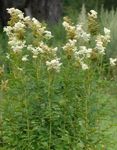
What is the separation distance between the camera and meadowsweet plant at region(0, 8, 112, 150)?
5773mm

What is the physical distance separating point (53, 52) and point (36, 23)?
31 cm

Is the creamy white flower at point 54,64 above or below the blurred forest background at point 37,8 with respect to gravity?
below

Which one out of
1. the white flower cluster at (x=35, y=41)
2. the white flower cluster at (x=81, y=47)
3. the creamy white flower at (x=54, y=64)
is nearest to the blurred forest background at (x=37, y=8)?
the white flower cluster at (x=35, y=41)

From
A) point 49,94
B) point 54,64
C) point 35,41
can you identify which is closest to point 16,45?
point 35,41

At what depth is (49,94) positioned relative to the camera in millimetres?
5766

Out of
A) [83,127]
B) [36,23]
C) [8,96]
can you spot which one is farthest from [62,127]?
[36,23]

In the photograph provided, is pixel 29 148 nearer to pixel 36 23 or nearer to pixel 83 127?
pixel 83 127

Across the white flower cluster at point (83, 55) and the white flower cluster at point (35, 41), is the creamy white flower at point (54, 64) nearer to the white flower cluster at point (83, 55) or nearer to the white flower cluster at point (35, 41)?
→ the white flower cluster at point (35, 41)

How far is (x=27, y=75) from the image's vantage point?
5934 millimetres

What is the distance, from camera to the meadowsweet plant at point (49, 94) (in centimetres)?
577

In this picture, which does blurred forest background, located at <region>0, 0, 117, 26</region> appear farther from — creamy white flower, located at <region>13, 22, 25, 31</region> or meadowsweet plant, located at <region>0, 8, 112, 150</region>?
creamy white flower, located at <region>13, 22, 25, 31</region>

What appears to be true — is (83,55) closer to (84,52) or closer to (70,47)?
(84,52)

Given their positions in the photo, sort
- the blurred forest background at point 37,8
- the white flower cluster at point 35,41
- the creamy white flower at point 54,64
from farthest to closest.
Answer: the blurred forest background at point 37,8
the white flower cluster at point 35,41
the creamy white flower at point 54,64

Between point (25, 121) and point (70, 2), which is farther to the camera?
point (70, 2)
